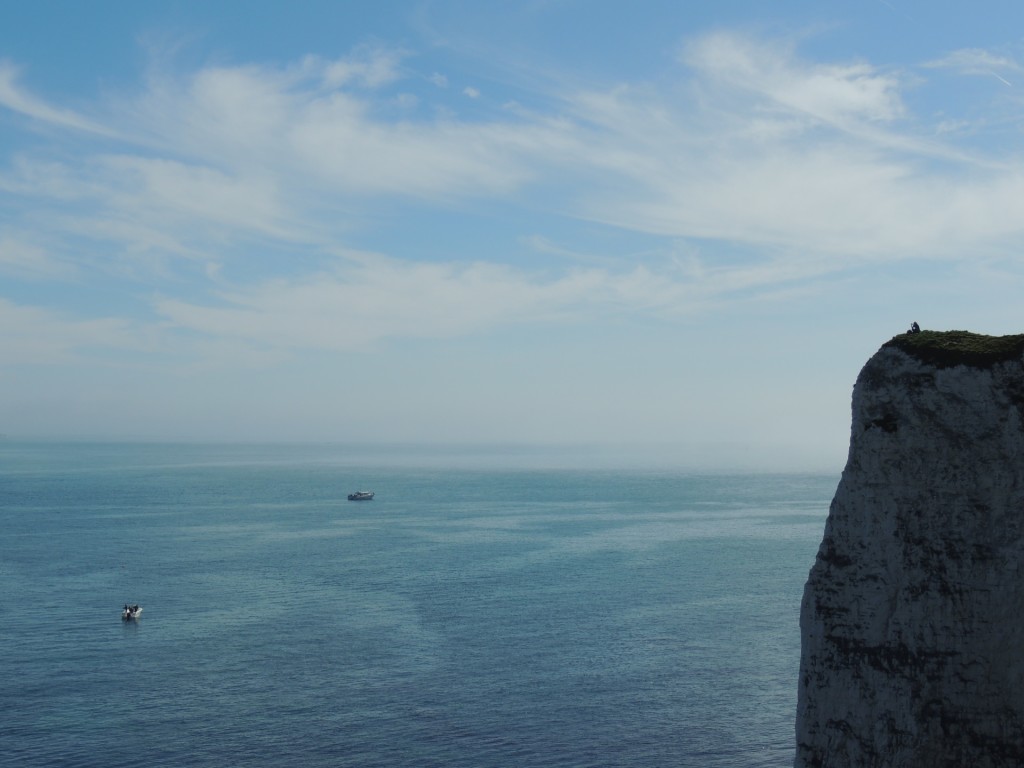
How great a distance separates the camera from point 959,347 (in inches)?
841

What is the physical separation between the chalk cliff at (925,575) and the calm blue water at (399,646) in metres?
22.1

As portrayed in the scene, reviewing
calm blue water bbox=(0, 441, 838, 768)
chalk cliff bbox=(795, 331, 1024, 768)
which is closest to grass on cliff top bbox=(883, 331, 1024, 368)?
chalk cliff bbox=(795, 331, 1024, 768)

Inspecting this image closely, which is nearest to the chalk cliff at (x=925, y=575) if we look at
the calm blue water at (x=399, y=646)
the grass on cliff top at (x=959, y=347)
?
the grass on cliff top at (x=959, y=347)

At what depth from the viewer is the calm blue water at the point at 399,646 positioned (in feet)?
145

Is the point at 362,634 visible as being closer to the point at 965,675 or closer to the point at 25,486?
the point at 965,675

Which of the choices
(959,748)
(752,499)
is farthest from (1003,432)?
(752,499)

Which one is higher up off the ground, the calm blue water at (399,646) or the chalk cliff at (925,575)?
the chalk cliff at (925,575)

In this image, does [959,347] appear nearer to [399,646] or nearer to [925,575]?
[925,575]

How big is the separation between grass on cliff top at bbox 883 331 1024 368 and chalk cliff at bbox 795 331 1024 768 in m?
0.03

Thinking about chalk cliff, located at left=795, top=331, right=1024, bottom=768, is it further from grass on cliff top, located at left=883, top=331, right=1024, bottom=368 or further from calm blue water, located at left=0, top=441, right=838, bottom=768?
calm blue water, located at left=0, top=441, right=838, bottom=768

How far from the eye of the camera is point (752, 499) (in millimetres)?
178000

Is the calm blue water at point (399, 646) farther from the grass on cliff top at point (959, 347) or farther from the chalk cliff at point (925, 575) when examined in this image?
the grass on cliff top at point (959, 347)

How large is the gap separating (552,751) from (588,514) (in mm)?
103137

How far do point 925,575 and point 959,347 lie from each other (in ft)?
16.6
